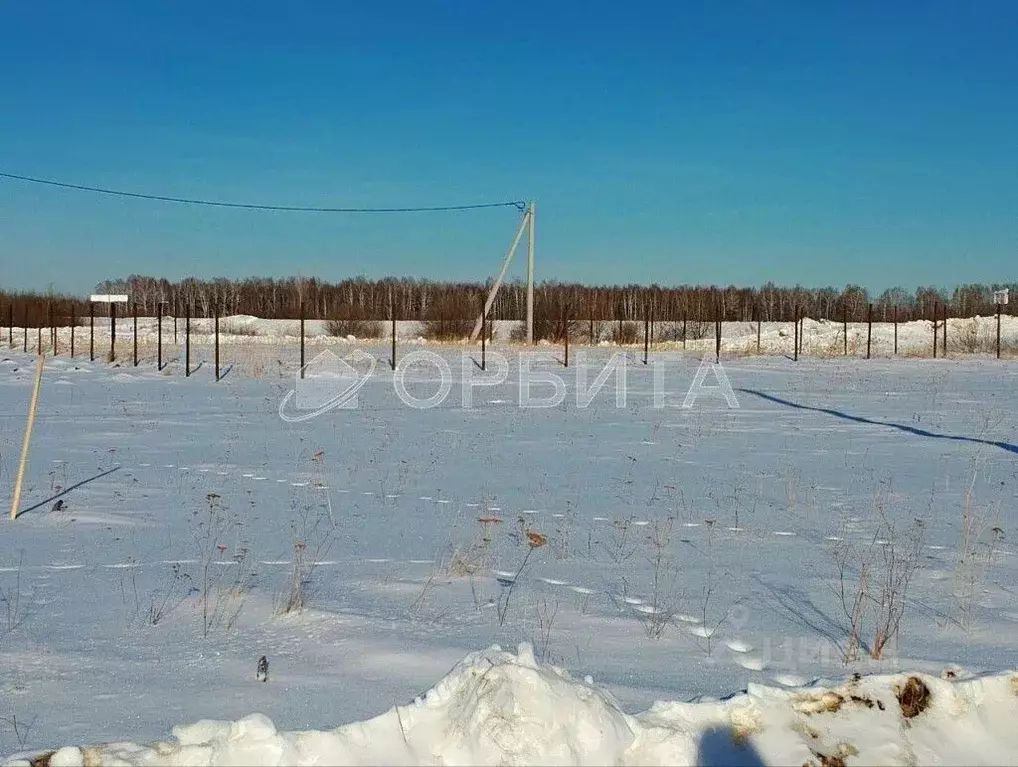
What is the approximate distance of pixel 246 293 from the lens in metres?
92.8

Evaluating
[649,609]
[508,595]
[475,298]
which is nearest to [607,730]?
[649,609]

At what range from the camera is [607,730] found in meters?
2.24

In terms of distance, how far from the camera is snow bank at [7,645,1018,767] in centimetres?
218

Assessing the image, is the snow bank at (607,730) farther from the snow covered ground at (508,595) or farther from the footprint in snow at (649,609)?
the footprint in snow at (649,609)

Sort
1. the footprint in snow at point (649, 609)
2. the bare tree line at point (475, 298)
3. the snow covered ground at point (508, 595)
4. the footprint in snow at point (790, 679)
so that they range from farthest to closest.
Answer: the bare tree line at point (475, 298) → the footprint in snow at point (649, 609) → the footprint in snow at point (790, 679) → the snow covered ground at point (508, 595)

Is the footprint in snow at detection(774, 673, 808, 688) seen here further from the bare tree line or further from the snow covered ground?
the bare tree line

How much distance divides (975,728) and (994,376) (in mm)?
26045

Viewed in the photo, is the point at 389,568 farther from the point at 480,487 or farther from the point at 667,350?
the point at 667,350

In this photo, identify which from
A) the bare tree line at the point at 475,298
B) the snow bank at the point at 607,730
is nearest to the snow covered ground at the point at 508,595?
the snow bank at the point at 607,730

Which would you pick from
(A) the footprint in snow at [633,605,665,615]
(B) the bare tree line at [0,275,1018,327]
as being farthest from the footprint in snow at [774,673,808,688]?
(B) the bare tree line at [0,275,1018,327]

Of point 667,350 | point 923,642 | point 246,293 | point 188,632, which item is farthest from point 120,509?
point 246,293

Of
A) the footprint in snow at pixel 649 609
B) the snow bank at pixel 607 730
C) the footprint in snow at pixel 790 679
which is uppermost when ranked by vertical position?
the snow bank at pixel 607 730

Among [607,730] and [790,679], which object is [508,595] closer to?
[790,679]

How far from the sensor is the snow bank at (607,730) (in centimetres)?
218
